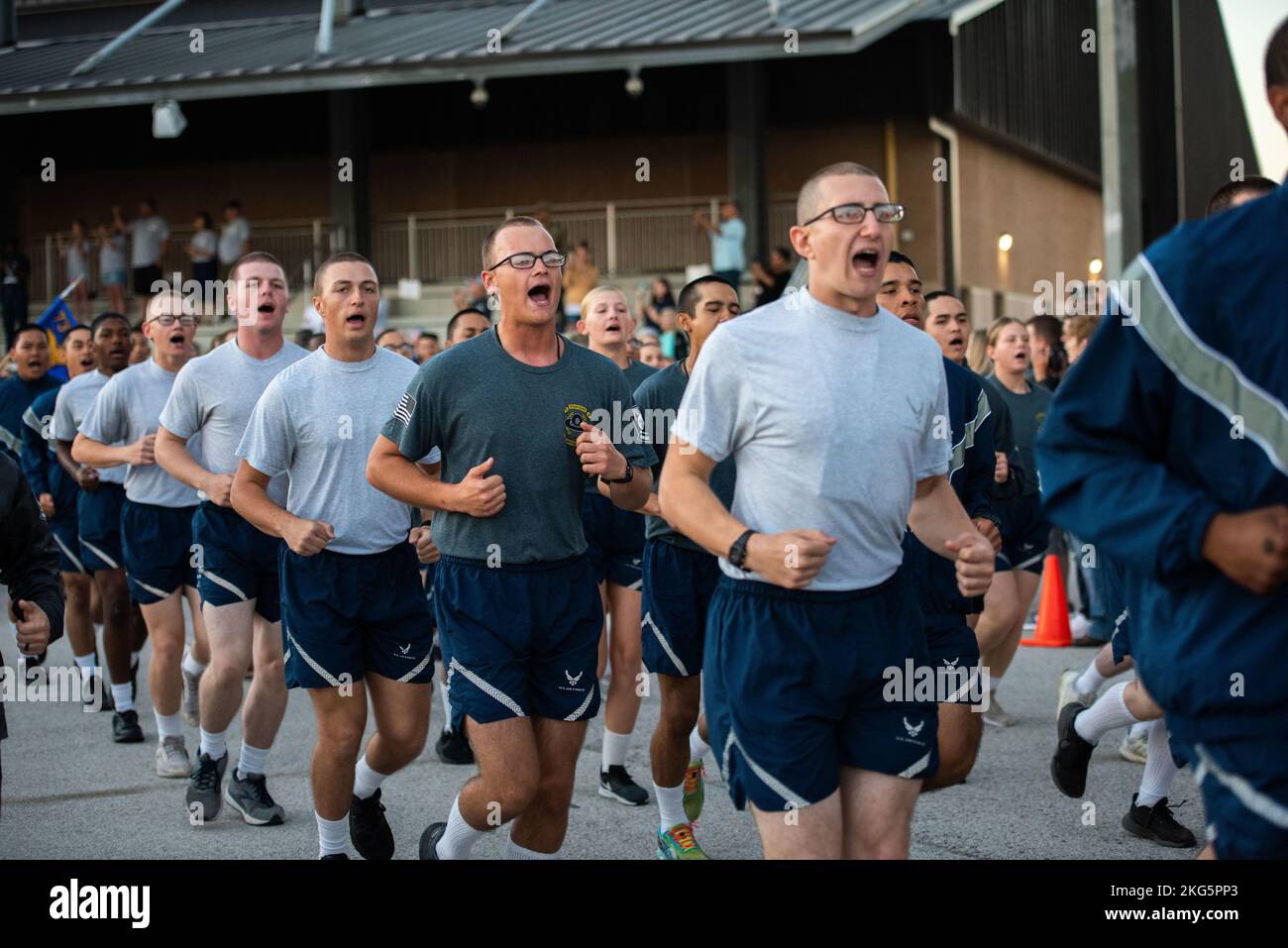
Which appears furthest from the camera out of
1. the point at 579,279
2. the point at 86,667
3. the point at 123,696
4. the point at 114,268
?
the point at 114,268

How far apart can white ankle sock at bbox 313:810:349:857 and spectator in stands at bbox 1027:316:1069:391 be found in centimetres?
673

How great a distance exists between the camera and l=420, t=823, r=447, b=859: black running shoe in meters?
5.79

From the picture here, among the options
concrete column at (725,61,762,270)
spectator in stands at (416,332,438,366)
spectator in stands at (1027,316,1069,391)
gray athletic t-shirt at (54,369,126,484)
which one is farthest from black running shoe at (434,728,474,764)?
concrete column at (725,61,762,270)

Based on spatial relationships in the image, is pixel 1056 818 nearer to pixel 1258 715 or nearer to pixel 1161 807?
pixel 1161 807

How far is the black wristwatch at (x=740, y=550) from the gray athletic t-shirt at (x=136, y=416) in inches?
207

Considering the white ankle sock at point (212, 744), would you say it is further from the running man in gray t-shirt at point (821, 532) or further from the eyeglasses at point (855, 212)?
the eyeglasses at point (855, 212)

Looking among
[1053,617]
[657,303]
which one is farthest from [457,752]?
[657,303]

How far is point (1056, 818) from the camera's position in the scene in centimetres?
700

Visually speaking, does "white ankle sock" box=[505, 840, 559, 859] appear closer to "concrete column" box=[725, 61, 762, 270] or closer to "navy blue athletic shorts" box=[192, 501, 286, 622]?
"navy blue athletic shorts" box=[192, 501, 286, 622]

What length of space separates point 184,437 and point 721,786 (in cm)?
315

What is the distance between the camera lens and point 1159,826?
6516 millimetres

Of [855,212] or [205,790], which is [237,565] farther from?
[855,212]

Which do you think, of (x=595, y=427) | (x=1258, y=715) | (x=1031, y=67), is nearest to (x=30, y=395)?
(x=595, y=427)

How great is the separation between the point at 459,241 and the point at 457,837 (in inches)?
939
